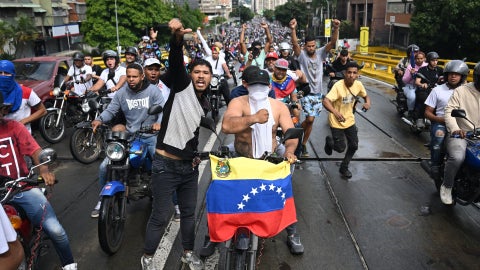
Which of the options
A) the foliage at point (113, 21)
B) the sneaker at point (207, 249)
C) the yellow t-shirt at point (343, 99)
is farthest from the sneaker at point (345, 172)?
the foliage at point (113, 21)

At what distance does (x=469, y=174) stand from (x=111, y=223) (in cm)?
405

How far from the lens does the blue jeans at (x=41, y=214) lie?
140 inches

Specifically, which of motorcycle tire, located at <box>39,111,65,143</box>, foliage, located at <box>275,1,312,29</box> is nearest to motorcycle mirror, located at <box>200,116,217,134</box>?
motorcycle tire, located at <box>39,111,65,143</box>

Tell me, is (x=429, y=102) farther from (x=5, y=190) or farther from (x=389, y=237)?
(x=5, y=190)

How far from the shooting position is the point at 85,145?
7.52m

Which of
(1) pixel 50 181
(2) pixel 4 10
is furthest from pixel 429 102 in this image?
(2) pixel 4 10

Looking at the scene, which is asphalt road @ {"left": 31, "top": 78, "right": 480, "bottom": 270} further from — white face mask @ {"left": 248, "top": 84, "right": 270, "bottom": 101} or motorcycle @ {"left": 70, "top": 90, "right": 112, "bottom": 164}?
white face mask @ {"left": 248, "top": 84, "right": 270, "bottom": 101}

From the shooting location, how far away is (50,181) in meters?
3.59

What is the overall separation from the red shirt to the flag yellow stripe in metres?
1.68

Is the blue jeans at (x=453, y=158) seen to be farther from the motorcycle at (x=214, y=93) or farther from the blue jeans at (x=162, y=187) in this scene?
the motorcycle at (x=214, y=93)

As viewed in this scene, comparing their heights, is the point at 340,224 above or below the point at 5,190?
below

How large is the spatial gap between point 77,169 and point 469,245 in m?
5.94

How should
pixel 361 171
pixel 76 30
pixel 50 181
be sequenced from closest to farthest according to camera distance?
pixel 50 181 → pixel 361 171 → pixel 76 30

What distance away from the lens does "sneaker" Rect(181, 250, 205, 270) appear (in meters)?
4.01
